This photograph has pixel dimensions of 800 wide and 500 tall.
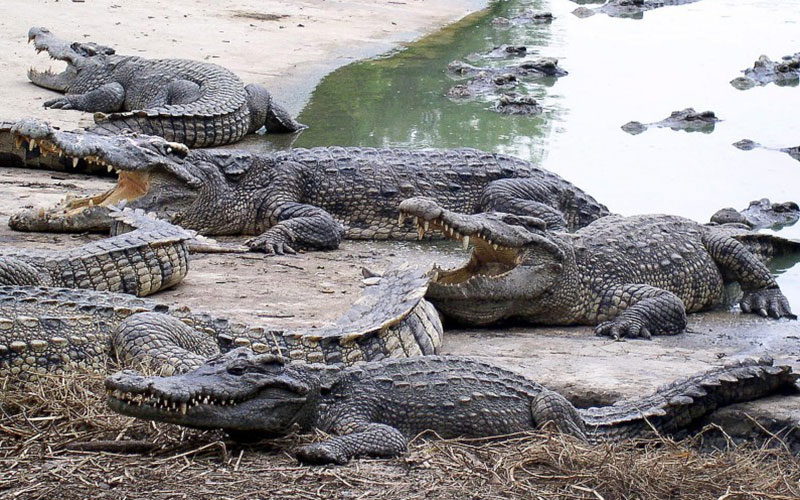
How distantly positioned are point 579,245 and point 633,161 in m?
4.67

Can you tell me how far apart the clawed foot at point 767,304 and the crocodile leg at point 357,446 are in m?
3.73

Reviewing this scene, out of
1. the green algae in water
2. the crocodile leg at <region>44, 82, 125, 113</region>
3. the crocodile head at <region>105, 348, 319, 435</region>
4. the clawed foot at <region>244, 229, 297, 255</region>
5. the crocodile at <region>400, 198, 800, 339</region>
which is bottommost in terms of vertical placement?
the green algae in water

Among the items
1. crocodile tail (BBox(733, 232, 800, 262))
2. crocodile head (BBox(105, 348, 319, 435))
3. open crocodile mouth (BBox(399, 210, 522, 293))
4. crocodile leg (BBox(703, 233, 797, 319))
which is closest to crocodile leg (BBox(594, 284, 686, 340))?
open crocodile mouth (BBox(399, 210, 522, 293))

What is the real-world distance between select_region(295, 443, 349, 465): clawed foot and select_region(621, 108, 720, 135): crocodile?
948 cm

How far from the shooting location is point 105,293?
5.12 meters

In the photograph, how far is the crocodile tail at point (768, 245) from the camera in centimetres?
785

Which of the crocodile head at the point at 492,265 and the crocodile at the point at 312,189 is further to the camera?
the crocodile at the point at 312,189

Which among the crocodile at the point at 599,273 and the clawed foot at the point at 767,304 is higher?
the crocodile at the point at 599,273

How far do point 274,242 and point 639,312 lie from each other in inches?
96.5

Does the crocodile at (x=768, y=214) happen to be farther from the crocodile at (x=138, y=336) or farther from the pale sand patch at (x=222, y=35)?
the pale sand patch at (x=222, y=35)

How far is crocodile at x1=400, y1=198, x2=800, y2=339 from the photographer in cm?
626

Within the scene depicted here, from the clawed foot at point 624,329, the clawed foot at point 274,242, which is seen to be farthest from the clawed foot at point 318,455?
the clawed foot at point 274,242

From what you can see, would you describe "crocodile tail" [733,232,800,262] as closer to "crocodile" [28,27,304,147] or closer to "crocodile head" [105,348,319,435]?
"crocodile head" [105,348,319,435]

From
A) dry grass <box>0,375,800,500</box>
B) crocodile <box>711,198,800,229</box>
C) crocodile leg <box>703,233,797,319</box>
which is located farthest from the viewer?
crocodile <box>711,198,800,229</box>
